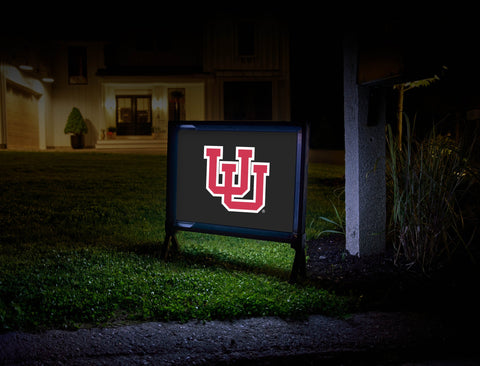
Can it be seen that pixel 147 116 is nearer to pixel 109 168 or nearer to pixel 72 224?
pixel 109 168

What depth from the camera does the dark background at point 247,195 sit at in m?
3.75

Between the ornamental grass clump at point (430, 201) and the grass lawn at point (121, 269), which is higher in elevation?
the ornamental grass clump at point (430, 201)

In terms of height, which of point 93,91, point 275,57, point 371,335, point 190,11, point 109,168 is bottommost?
point 371,335

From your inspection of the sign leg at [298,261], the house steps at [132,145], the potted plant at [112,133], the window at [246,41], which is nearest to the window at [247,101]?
the window at [246,41]

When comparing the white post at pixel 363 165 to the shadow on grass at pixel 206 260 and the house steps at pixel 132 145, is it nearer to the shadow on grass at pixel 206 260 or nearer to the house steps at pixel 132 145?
the shadow on grass at pixel 206 260

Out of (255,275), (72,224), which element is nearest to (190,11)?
(72,224)

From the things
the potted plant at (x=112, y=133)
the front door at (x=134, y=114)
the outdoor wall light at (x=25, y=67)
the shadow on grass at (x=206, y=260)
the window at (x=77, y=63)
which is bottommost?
the shadow on grass at (x=206, y=260)

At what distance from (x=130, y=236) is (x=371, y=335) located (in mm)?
3346

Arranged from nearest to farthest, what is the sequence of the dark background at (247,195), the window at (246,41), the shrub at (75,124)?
the dark background at (247,195) < the shrub at (75,124) < the window at (246,41)

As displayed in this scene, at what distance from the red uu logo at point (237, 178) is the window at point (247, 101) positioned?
21118 millimetres

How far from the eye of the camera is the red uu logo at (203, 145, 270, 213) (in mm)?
3838

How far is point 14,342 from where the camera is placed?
2.50m

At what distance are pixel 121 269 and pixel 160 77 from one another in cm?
2049

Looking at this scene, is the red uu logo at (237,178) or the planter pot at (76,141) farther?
the planter pot at (76,141)
